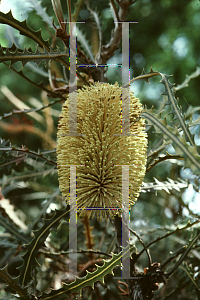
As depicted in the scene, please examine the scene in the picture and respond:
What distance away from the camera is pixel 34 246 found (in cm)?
35

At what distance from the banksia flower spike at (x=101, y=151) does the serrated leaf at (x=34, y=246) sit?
56mm

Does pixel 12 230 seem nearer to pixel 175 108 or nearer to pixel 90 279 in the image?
pixel 90 279

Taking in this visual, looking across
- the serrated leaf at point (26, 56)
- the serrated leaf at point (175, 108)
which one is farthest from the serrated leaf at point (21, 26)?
the serrated leaf at point (175, 108)

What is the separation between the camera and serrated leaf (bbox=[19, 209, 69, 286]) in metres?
0.34

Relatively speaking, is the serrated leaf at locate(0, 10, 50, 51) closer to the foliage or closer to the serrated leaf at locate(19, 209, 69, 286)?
the foliage

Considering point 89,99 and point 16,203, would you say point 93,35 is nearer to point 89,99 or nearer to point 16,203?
point 89,99

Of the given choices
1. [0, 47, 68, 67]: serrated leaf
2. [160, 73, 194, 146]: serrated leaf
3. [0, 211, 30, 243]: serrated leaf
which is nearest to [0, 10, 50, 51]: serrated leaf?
[0, 47, 68, 67]: serrated leaf

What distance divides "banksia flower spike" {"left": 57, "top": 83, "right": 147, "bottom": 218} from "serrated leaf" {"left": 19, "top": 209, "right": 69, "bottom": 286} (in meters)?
0.06

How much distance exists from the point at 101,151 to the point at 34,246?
174 millimetres

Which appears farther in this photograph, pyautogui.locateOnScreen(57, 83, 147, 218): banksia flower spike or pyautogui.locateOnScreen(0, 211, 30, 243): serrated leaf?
pyautogui.locateOnScreen(0, 211, 30, 243): serrated leaf

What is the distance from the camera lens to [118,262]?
0.30 meters

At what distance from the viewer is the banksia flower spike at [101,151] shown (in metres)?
0.31

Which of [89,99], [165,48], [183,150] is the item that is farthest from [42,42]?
[165,48]

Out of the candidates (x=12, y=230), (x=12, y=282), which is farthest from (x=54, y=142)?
(x=12, y=282)
